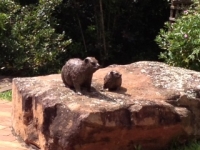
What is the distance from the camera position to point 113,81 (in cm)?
508

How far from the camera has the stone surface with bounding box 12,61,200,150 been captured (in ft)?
14.5

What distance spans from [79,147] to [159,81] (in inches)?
54.2

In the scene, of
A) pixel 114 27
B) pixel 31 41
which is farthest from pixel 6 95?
pixel 114 27

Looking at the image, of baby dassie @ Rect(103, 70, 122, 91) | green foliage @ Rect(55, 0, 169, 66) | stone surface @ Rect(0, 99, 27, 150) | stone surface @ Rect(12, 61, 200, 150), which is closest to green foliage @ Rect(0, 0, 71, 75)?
green foliage @ Rect(55, 0, 169, 66)

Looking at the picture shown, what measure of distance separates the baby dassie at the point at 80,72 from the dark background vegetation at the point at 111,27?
188 inches

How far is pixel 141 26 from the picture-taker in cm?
1055

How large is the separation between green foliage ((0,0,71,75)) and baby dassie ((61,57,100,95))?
3.88 meters

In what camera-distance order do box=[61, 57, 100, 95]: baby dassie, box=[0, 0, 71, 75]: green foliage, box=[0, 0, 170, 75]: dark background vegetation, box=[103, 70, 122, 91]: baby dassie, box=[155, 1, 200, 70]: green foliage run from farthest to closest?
box=[0, 0, 170, 75]: dark background vegetation, box=[0, 0, 71, 75]: green foliage, box=[155, 1, 200, 70]: green foliage, box=[103, 70, 122, 91]: baby dassie, box=[61, 57, 100, 95]: baby dassie

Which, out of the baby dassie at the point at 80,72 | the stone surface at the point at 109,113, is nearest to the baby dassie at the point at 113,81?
the stone surface at the point at 109,113

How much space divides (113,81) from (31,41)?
419cm

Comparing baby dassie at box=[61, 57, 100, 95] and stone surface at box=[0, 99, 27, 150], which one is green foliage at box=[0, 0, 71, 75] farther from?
baby dassie at box=[61, 57, 100, 95]

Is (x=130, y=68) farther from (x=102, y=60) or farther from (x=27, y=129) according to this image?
(x=102, y=60)

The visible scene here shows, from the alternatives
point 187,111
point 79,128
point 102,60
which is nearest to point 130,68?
point 187,111

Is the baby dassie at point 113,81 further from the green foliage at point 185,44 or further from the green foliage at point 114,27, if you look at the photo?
the green foliage at point 114,27
